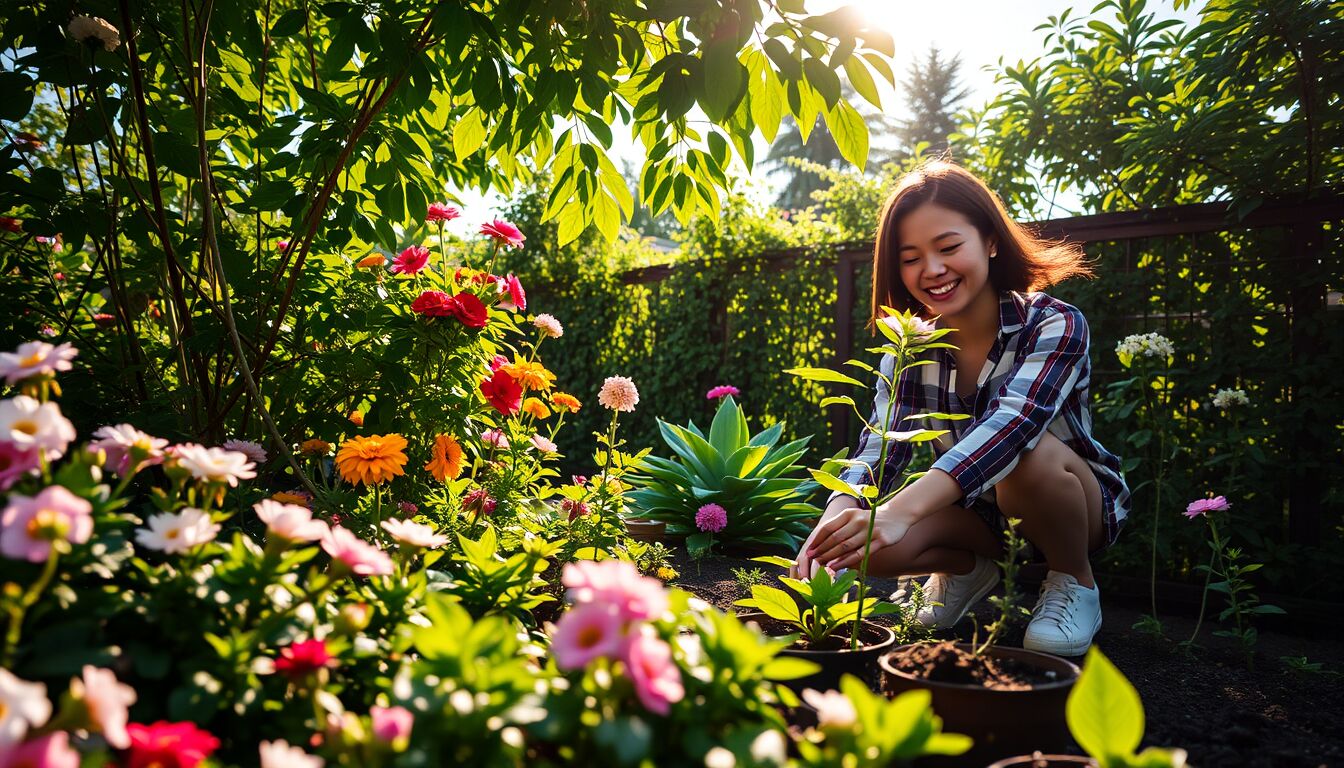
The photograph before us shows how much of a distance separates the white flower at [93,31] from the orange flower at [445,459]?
101 centimetres

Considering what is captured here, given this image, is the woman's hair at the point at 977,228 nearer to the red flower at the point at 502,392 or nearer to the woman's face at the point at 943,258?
the woman's face at the point at 943,258

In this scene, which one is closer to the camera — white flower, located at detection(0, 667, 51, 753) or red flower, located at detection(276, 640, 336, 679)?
white flower, located at detection(0, 667, 51, 753)

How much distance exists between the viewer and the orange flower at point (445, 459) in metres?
1.85

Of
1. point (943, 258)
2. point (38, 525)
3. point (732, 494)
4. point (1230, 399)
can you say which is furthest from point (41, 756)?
point (1230, 399)

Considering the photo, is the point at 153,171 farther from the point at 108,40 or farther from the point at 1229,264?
the point at 1229,264

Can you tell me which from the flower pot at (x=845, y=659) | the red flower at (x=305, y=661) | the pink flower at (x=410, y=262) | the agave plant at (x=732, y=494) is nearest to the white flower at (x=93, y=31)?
the pink flower at (x=410, y=262)

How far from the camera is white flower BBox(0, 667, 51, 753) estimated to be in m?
0.52

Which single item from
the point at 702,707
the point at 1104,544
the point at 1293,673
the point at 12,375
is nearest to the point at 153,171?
the point at 12,375

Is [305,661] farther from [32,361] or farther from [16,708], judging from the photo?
[32,361]

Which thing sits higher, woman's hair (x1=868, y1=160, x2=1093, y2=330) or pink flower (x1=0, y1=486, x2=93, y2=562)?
woman's hair (x1=868, y1=160, x2=1093, y2=330)

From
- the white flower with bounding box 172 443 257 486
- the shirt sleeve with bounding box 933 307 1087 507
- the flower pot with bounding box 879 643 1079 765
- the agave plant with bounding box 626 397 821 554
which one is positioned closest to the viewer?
the white flower with bounding box 172 443 257 486

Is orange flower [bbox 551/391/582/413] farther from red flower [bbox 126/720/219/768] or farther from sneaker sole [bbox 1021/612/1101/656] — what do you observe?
red flower [bbox 126/720/219/768]

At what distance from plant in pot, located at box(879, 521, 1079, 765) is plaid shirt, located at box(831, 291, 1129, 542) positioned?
0.58 m

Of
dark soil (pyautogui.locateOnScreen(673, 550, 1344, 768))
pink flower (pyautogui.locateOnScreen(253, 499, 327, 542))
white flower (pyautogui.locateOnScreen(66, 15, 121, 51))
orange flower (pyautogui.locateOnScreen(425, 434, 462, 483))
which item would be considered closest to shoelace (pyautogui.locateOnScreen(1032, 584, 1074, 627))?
dark soil (pyautogui.locateOnScreen(673, 550, 1344, 768))
